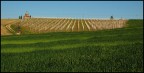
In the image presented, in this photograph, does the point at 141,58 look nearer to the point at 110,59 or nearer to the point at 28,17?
the point at 110,59

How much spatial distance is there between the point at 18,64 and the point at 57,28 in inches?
2661

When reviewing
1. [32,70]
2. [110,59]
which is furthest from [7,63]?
[110,59]

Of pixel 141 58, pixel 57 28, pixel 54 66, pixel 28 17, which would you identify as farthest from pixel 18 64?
pixel 28 17

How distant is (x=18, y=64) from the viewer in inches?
687

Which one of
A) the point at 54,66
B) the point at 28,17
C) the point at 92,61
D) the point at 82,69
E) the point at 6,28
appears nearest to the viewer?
the point at 82,69

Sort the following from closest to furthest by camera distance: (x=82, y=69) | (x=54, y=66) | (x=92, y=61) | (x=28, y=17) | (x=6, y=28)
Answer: (x=82, y=69) → (x=54, y=66) → (x=92, y=61) → (x=6, y=28) → (x=28, y=17)

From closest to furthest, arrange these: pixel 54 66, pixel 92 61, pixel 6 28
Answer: pixel 54 66 < pixel 92 61 < pixel 6 28

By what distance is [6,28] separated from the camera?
8394cm

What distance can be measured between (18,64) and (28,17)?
98.6 m

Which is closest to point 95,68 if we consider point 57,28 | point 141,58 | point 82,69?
point 82,69

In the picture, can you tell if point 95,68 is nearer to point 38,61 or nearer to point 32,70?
point 32,70

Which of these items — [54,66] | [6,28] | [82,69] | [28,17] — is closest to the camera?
[82,69]

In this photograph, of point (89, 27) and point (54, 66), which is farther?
point (89, 27)

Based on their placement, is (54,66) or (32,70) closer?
(32,70)
